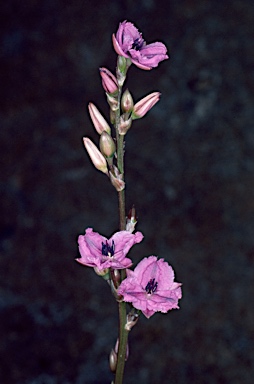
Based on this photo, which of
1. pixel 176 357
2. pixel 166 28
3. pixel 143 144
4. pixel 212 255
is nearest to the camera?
pixel 176 357

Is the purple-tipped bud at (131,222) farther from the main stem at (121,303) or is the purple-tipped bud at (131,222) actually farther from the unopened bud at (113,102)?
the unopened bud at (113,102)

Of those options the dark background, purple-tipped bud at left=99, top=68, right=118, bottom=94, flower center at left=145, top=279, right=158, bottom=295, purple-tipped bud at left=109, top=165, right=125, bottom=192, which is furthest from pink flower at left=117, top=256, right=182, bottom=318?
the dark background

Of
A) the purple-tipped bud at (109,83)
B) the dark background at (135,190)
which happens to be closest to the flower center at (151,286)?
the purple-tipped bud at (109,83)

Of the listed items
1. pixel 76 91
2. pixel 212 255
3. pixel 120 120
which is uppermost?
pixel 76 91

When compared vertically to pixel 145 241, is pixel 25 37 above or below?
above

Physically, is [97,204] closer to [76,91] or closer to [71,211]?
[71,211]

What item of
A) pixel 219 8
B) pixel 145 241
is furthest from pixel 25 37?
pixel 145 241
